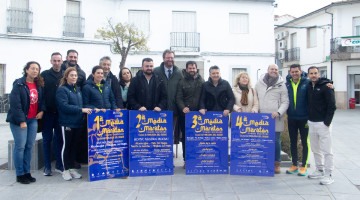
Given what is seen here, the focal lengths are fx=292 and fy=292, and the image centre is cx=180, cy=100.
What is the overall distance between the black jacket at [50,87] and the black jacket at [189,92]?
215 centimetres

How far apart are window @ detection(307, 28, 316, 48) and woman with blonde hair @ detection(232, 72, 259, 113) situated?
23.0 meters

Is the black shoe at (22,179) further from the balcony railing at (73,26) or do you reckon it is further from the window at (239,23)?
the window at (239,23)

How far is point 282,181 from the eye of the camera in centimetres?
493

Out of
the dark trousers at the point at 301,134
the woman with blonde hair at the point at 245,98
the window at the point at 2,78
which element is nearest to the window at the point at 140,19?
the window at the point at 2,78

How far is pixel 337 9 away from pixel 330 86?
21.4 metres

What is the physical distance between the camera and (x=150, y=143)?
5.15 m

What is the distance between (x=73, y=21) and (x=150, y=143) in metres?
14.5

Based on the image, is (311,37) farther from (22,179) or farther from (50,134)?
(22,179)

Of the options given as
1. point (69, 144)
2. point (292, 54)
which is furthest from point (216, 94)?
point (292, 54)

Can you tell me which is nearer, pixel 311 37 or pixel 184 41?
pixel 184 41

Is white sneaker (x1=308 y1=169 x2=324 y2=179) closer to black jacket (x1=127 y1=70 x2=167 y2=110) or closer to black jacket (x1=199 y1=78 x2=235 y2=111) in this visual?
black jacket (x1=199 y1=78 x2=235 y2=111)

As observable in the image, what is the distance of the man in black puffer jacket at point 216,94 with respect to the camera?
17.4 ft

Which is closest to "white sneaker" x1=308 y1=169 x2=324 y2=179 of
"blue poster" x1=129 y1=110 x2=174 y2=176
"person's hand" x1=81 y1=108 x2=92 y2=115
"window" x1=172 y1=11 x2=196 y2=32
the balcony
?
"blue poster" x1=129 y1=110 x2=174 y2=176

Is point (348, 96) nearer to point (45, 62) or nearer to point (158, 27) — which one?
point (158, 27)
